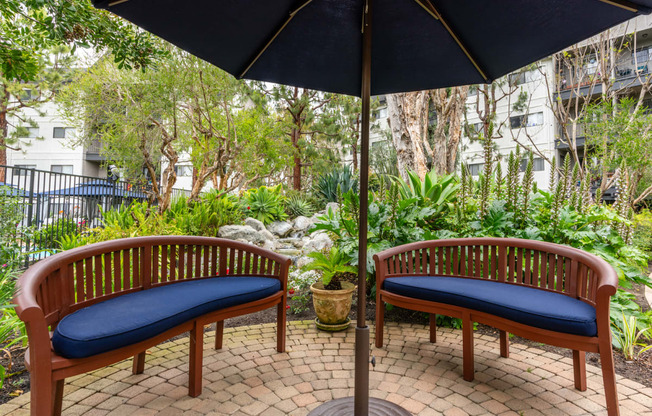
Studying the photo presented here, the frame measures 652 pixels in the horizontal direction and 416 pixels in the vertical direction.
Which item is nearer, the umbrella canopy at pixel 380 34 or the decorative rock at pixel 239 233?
the umbrella canopy at pixel 380 34

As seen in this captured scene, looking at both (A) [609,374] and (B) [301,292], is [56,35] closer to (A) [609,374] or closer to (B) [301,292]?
(B) [301,292]

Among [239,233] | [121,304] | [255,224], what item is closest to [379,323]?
[121,304]

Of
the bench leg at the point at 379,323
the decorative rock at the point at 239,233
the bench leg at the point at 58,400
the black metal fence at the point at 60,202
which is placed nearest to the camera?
the bench leg at the point at 58,400

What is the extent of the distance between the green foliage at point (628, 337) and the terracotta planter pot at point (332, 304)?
2.21 meters

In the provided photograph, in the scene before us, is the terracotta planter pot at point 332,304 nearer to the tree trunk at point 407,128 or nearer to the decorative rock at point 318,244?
the decorative rock at point 318,244

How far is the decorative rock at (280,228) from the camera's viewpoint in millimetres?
9383

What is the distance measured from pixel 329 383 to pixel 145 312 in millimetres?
1284

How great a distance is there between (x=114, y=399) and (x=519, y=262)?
308cm

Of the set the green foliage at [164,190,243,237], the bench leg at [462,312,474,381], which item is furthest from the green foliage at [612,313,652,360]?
the green foliage at [164,190,243,237]

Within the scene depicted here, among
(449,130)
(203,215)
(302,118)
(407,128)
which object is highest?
(302,118)

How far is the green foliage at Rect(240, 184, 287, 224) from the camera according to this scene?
31.5 feet

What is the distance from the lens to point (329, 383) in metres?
2.39

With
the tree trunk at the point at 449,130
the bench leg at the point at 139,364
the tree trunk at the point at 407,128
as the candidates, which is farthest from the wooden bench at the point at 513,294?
the tree trunk at the point at 449,130

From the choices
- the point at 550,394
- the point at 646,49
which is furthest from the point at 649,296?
the point at 646,49
